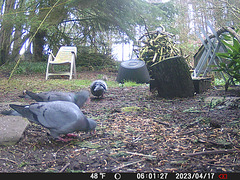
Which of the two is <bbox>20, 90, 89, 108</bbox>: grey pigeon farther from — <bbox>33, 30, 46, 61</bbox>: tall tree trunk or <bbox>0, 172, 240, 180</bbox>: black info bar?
<bbox>33, 30, 46, 61</bbox>: tall tree trunk

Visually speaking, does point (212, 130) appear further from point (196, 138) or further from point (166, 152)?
point (166, 152)

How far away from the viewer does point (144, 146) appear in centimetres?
213

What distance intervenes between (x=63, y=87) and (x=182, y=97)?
306 centimetres

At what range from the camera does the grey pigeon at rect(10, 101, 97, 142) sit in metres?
2.19

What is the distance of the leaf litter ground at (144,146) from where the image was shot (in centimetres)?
175

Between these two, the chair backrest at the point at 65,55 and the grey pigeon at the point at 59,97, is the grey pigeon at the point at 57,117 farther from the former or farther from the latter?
the chair backrest at the point at 65,55

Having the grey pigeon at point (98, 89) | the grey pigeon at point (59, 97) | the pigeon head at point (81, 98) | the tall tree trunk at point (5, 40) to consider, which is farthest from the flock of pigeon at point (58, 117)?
the tall tree trunk at point (5, 40)

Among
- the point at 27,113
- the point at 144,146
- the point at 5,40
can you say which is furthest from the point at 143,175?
the point at 5,40

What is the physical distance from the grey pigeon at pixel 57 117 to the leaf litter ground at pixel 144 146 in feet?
0.55

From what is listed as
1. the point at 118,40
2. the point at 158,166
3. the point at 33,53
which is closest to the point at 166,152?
the point at 158,166

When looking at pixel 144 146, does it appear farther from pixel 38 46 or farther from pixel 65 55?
pixel 38 46

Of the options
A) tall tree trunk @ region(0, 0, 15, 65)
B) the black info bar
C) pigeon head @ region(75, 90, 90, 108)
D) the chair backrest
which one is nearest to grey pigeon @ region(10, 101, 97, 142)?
the black info bar

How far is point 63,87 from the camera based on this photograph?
19.4ft

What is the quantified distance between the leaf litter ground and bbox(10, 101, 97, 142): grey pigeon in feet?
0.55
